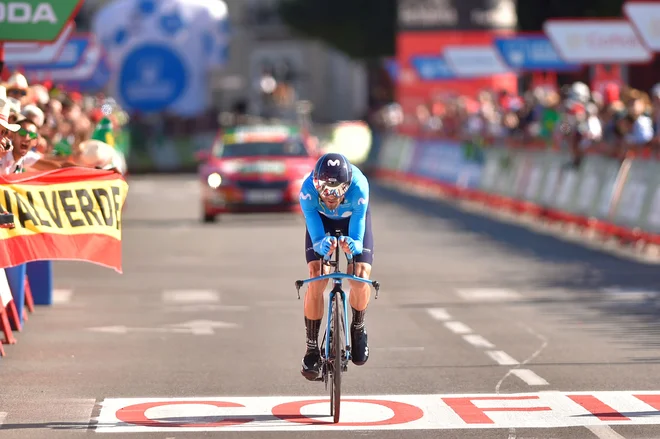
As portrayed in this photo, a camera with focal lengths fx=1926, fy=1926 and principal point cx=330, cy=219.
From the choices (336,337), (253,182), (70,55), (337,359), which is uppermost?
(70,55)

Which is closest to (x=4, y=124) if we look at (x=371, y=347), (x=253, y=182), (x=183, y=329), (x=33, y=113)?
(x=183, y=329)

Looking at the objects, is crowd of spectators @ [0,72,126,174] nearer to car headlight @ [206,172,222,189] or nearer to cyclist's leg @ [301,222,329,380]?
cyclist's leg @ [301,222,329,380]

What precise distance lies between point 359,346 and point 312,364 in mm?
302

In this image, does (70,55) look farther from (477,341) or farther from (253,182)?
(477,341)

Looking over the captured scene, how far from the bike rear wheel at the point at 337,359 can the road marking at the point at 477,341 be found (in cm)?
368

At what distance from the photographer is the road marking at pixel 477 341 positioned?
571 inches

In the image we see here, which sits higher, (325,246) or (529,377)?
(325,246)

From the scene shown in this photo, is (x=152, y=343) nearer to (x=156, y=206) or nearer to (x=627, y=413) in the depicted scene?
(x=627, y=413)

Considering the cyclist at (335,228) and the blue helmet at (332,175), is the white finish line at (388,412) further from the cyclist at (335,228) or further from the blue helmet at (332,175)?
the blue helmet at (332,175)

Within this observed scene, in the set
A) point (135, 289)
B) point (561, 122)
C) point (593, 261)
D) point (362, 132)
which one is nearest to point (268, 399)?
point (135, 289)

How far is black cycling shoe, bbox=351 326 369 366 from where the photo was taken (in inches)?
443

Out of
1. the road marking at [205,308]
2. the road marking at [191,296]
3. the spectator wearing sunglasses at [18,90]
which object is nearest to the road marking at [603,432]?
the road marking at [205,308]

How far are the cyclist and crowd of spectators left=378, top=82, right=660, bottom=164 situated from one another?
12.2 m

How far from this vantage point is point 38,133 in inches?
643
